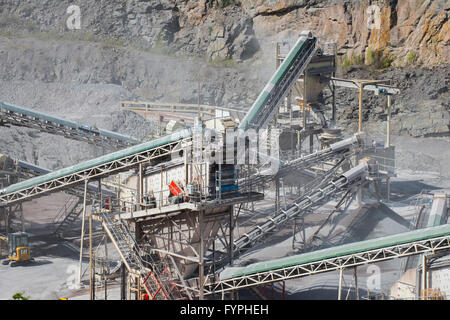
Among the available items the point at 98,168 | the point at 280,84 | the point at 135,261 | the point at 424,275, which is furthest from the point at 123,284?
the point at 280,84

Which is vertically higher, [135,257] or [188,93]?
[188,93]

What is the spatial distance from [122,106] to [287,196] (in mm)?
22472

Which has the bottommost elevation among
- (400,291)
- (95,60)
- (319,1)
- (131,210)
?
(400,291)

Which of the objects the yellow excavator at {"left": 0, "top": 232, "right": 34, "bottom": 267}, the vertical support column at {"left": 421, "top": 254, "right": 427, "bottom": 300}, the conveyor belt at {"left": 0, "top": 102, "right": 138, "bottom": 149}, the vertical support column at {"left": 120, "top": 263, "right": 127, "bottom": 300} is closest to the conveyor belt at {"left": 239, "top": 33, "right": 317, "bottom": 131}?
the conveyor belt at {"left": 0, "top": 102, "right": 138, "bottom": 149}

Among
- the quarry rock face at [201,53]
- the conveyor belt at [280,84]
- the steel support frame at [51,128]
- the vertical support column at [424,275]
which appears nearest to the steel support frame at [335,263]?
the vertical support column at [424,275]

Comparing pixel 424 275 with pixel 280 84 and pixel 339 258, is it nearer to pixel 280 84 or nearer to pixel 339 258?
pixel 339 258

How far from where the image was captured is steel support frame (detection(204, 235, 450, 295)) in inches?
1009

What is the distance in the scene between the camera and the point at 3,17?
250 ft

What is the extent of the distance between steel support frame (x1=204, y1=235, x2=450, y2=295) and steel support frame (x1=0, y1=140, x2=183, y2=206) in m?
5.47

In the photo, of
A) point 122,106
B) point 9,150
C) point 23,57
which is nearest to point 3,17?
point 23,57

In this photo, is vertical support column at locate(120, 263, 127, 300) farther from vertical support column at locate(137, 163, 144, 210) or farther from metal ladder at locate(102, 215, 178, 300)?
vertical support column at locate(137, 163, 144, 210)

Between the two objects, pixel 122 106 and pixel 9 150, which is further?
pixel 122 106
